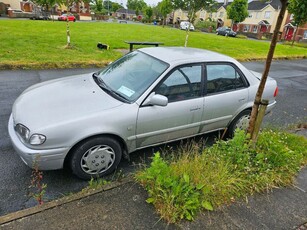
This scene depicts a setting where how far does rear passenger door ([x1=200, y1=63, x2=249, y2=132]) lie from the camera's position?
3688mm

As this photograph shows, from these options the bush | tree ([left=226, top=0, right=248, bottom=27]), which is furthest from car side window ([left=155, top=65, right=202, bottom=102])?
the bush

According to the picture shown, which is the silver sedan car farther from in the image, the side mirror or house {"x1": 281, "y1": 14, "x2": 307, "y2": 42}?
house {"x1": 281, "y1": 14, "x2": 307, "y2": 42}

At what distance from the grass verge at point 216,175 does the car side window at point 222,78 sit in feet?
3.04

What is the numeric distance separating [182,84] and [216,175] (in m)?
1.38

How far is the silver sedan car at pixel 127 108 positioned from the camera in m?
2.71

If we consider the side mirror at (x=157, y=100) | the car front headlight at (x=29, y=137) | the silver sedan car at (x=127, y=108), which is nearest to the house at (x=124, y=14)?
the silver sedan car at (x=127, y=108)

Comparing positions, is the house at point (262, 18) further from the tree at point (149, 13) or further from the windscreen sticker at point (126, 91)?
the windscreen sticker at point (126, 91)

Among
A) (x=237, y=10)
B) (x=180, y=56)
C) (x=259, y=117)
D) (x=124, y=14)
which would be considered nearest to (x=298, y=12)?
(x=237, y=10)

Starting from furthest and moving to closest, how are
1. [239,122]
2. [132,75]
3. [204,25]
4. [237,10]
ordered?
[204,25] → [237,10] → [239,122] → [132,75]

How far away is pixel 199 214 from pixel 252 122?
1529mm

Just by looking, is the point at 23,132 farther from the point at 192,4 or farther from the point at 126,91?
the point at 192,4

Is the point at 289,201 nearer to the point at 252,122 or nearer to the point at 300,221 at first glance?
the point at 300,221

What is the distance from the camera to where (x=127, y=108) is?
3.01 metres

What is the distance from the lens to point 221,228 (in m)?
2.33
